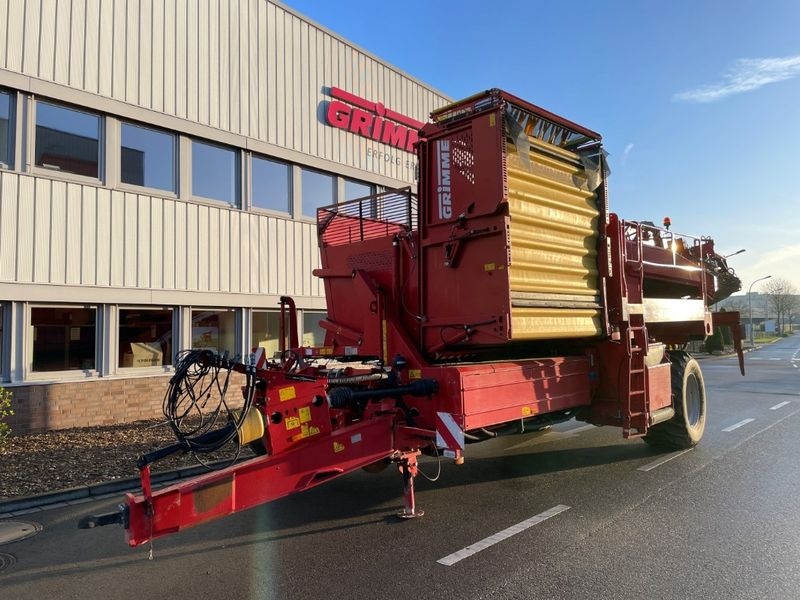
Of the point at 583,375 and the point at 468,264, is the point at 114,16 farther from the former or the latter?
the point at 583,375

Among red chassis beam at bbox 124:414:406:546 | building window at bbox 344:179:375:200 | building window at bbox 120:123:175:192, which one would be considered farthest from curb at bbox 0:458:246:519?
building window at bbox 344:179:375:200

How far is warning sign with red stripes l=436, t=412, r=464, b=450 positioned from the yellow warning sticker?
1287 mm

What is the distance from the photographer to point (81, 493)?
606 cm

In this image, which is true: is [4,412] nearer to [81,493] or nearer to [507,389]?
[81,493]

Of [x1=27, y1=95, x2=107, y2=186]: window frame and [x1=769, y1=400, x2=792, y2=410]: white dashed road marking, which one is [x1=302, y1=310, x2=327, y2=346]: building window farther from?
[x1=769, y1=400, x2=792, y2=410]: white dashed road marking

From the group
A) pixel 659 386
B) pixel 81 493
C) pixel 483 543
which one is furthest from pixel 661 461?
pixel 81 493

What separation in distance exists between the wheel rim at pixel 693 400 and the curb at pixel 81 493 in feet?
19.4

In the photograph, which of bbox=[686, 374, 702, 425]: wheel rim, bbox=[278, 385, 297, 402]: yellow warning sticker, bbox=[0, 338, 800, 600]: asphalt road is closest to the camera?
bbox=[0, 338, 800, 600]: asphalt road

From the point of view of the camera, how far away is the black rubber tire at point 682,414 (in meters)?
7.49

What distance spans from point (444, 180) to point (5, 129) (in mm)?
7298

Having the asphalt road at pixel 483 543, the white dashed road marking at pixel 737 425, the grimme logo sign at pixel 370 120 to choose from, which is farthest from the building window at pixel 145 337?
the white dashed road marking at pixel 737 425

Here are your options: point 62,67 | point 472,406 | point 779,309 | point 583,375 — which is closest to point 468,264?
point 472,406

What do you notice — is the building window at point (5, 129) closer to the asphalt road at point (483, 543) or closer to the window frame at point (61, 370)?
the window frame at point (61, 370)

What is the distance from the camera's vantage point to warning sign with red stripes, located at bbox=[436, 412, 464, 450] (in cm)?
487
